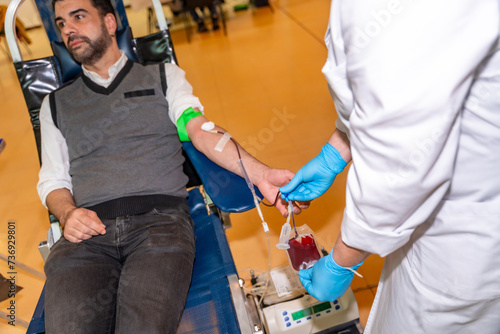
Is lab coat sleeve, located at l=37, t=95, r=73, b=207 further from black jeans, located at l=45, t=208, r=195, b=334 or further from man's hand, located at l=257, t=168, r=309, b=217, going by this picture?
man's hand, located at l=257, t=168, r=309, b=217

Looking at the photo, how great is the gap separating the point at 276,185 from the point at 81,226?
721mm

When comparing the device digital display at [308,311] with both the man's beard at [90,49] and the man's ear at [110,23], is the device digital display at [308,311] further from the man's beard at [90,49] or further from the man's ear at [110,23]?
the man's ear at [110,23]

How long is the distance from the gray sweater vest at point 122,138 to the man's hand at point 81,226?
0.08m

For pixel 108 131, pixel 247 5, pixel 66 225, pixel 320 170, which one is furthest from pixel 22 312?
pixel 247 5

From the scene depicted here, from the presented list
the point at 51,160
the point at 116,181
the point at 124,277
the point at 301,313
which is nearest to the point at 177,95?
the point at 116,181

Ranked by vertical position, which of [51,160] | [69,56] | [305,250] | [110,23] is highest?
[110,23]

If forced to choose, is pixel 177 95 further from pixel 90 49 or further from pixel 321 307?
pixel 321 307

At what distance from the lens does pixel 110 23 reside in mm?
1905

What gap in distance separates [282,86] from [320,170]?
2527mm

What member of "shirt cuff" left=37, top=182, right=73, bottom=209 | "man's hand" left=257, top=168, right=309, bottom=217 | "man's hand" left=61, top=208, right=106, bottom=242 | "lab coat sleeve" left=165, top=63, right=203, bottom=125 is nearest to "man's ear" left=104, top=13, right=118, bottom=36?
"lab coat sleeve" left=165, top=63, right=203, bottom=125

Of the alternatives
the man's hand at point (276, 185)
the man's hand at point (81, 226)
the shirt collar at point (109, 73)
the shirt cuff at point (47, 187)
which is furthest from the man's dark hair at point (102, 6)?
the man's hand at point (276, 185)

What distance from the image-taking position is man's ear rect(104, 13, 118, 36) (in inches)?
74.4

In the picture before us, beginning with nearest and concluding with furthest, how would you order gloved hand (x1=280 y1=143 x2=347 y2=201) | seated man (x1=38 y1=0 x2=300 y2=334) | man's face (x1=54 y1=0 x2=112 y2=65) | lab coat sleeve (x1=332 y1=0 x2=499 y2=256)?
lab coat sleeve (x1=332 y1=0 x2=499 y2=256)
gloved hand (x1=280 y1=143 x2=347 y2=201)
seated man (x1=38 y1=0 x2=300 y2=334)
man's face (x1=54 y1=0 x2=112 y2=65)

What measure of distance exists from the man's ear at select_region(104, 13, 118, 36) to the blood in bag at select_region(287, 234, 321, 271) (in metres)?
1.28
